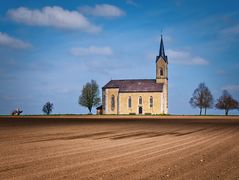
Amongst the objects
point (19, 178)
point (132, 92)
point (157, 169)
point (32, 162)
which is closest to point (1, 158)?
point (32, 162)

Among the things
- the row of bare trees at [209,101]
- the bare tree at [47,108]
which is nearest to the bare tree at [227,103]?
the row of bare trees at [209,101]

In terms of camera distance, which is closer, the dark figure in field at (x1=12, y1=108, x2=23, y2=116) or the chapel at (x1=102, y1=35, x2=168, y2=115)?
the dark figure in field at (x1=12, y1=108, x2=23, y2=116)

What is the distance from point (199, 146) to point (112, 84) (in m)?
81.5

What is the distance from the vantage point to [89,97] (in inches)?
3789

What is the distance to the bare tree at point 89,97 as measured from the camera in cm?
9617

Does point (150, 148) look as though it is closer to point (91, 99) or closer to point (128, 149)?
point (128, 149)

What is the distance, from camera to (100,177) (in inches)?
306

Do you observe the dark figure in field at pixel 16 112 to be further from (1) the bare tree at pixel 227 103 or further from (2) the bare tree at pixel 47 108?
(1) the bare tree at pixel 227 103

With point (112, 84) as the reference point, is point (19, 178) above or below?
below

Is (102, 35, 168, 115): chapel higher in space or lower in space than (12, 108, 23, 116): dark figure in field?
higher

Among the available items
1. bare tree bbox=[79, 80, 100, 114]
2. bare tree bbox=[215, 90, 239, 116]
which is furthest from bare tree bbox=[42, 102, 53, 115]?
bare tree bbox=[215, 90, 239, 116]

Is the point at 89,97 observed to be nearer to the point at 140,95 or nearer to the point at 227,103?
the point at 140,95

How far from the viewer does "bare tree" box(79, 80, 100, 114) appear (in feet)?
316

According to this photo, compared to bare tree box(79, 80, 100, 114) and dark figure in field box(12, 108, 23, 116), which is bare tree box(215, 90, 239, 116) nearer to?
bare tree box(79, 80, 100, 114)
